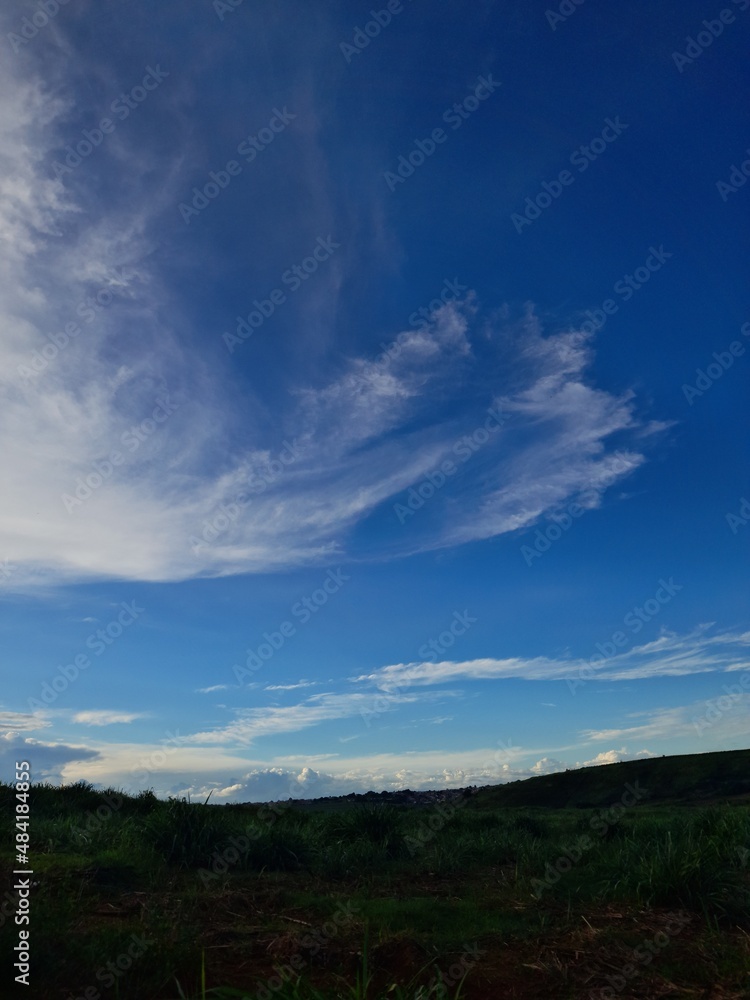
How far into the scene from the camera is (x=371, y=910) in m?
7.85

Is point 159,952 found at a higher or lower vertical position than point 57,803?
lower

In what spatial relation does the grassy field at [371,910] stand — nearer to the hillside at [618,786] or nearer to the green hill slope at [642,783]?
the hillside at [618,786]

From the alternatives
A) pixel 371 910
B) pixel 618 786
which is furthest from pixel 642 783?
pixel 371 910

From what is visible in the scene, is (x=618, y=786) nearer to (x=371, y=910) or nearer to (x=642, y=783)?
(x=642, y=783)

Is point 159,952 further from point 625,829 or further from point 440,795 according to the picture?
point 440,795

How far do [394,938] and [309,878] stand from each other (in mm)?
4208

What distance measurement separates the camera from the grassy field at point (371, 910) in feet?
18.5

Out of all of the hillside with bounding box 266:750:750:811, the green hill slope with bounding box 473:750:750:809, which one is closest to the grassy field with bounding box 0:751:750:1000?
the hillside with bounding box 266:750:750:811

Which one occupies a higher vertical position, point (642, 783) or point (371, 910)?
point (371, 910)

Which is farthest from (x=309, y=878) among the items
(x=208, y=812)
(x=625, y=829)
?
(x=625, y=829)

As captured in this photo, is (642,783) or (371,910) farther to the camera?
(642,783)

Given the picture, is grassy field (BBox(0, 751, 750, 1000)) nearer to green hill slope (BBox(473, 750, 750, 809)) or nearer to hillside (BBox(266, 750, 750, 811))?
hillside (BBox(266, 750, 750, 811))

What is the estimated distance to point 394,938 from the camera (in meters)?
6.39

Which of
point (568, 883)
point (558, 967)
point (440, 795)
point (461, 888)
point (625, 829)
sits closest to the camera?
point (558, 967)
